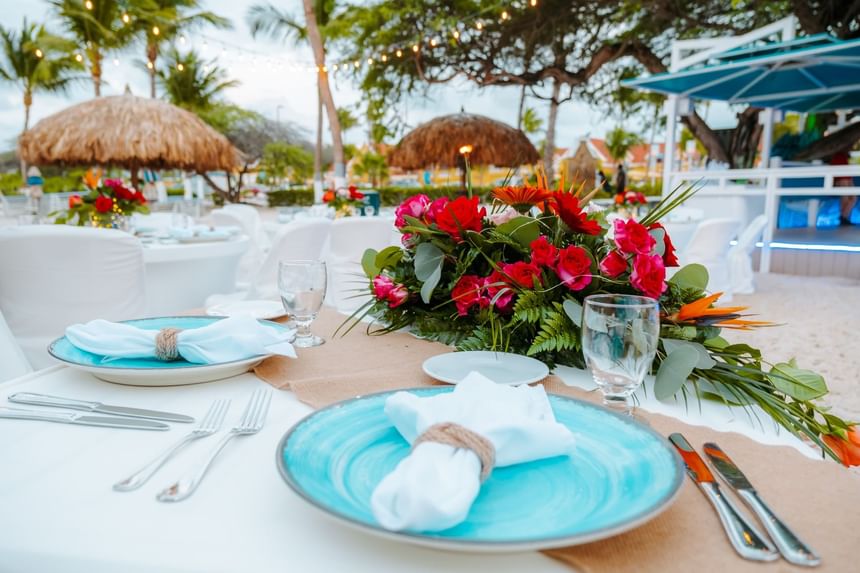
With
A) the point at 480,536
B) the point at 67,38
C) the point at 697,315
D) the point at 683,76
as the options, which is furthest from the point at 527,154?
the point at 67,38

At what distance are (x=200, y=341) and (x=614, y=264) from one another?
2.35 ft

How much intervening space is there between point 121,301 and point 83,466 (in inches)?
84.3

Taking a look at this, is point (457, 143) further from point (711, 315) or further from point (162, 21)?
point (162, 21)

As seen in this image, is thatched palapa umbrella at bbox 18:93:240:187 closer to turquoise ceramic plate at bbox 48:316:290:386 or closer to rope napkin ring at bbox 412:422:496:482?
turquoise ceramic plate at bbox 48:316:290:386

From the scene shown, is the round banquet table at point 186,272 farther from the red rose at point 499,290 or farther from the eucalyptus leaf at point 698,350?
the eucalyptus leaf at point 698,350

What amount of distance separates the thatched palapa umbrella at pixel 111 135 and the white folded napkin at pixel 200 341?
6188 mm

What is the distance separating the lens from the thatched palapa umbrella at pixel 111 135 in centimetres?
632

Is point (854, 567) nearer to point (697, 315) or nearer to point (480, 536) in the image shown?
point (480, 536)

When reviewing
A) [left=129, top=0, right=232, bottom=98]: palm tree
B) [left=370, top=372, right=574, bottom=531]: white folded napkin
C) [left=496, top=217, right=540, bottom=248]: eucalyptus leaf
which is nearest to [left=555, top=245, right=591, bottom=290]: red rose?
[left=496, top=217, right=540, bottom=248]: eucalyptus leaf

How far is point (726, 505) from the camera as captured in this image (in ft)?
1.82

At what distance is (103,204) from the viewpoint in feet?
10.7

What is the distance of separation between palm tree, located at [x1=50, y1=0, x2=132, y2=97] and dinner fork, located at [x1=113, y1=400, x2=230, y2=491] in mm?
21670

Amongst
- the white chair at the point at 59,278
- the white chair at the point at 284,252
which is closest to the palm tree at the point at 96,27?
the white chair at the point at 284,252

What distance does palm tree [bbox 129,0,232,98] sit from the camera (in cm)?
1875
